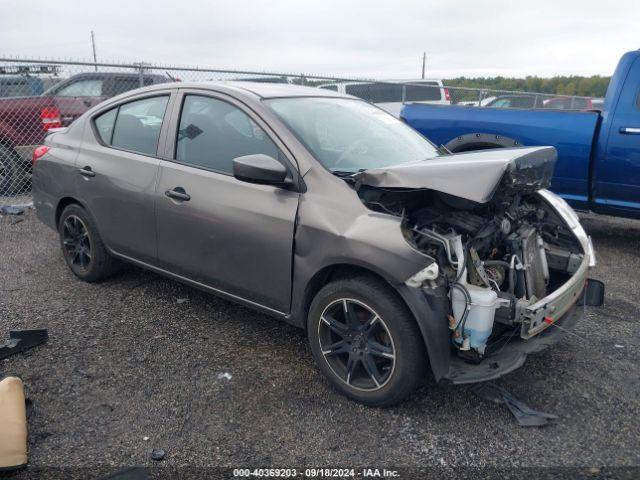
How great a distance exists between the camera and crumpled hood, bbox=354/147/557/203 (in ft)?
8.94

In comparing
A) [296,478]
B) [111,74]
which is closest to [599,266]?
[296,478]

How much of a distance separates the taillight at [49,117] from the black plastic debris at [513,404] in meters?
7.53

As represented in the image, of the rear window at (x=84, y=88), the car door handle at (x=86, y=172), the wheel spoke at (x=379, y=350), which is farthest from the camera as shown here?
the rear window at (x=84, y=88)

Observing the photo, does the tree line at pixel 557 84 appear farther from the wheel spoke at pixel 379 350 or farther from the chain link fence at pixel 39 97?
the wheel spoke at pixel 379 350

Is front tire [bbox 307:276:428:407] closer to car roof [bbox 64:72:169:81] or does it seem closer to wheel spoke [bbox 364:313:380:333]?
wheel spoke [bbox 364:313:380:333]

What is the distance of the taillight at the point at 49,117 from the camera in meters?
8.10

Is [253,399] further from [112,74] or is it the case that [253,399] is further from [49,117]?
[112,74]

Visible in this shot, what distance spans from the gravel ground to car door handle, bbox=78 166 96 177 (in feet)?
3.29

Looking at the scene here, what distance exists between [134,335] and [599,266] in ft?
14.6

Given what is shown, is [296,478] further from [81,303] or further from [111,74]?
[111,74]

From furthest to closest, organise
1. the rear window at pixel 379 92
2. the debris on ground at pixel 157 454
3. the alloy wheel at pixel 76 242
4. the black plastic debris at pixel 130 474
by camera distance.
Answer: the rear window at pixel 379 92
the alloy wheel at pixel 76 242
the debris on ground at pixel 157 454
the black plastic debris at pixel 130 474

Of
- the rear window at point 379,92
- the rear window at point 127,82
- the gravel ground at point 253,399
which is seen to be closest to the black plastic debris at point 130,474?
the gravel ground at point 253,399

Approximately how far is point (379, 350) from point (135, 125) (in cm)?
261

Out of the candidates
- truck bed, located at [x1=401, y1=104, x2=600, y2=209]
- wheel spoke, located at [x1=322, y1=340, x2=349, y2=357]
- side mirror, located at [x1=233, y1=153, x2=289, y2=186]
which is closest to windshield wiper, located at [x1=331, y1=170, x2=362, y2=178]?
side mirror, located at [x1=233, y1=153, x2=289, y2=186]
